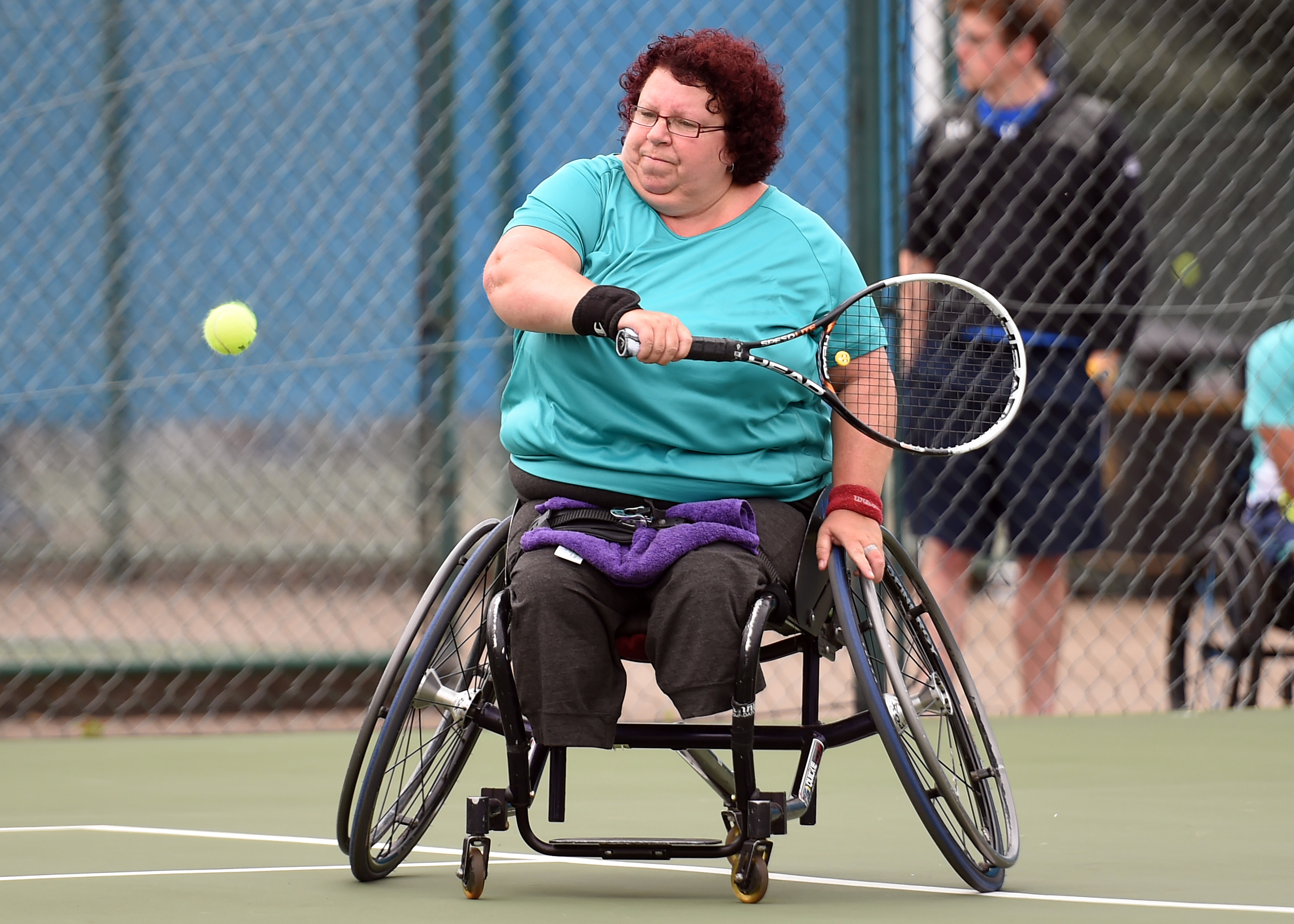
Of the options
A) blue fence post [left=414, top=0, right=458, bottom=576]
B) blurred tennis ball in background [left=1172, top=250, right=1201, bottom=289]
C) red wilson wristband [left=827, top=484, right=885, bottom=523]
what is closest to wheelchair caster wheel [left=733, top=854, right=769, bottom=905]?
red wilson wristband [left=827, top=484, right=885, bottom=523]

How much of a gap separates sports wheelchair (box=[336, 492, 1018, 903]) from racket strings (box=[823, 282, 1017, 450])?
0.19 metres

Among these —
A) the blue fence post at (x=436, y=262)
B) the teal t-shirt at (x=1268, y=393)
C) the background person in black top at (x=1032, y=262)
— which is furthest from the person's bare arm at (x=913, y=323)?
the blue fence post at (x=436, y=262)

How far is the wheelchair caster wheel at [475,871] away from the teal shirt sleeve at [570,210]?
0.79 m

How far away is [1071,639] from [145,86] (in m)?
3.88

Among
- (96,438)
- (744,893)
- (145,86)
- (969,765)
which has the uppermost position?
(969,765)

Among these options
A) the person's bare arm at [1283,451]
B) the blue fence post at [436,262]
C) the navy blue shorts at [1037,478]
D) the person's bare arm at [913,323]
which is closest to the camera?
the person's bare arm at [913,323]

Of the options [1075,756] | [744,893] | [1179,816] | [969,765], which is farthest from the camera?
[1075,756]

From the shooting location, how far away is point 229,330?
326 centimetres

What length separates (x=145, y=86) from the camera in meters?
5.20

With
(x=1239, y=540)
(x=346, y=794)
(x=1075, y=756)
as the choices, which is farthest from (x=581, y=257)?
(x=1239, y=540)

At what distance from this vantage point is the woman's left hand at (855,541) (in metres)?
2.52

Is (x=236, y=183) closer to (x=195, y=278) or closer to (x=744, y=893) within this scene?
(x=195, y=278)

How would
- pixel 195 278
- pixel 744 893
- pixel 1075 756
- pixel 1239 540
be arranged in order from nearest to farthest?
1. pixel 744 893
2. pixel 1075 756
3. pixel 1239 540
4. pixel 195 278

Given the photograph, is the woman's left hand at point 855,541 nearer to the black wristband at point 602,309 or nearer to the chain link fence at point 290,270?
the black wristband at point 602,309
